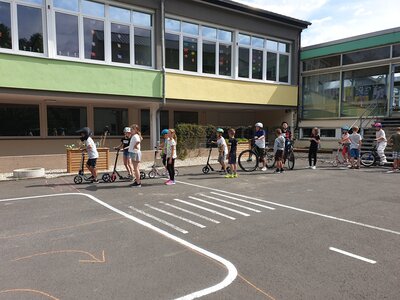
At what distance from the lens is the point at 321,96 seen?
799 inches

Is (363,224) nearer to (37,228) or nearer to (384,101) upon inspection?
(37,228)

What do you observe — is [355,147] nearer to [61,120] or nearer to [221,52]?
[221,52]

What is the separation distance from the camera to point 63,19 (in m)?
12.6

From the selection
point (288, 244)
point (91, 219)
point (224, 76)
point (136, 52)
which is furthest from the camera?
point (224, 76)

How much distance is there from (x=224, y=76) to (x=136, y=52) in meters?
4.84

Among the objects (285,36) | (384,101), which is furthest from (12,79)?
(384,101)

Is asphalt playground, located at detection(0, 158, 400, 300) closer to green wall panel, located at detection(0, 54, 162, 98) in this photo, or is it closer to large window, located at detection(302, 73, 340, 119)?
green wall panel, located at detection(0, 54, 162, 98)

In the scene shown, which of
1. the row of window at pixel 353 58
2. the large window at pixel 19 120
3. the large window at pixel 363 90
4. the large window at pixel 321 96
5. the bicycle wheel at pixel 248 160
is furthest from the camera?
the large window at pixel 321 96

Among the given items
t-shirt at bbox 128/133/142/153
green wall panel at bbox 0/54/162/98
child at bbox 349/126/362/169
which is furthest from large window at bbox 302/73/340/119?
t-shirt at bbox 128/133/142/153

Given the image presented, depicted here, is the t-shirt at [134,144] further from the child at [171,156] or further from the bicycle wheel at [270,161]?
the bicycle wheel at [270,161]

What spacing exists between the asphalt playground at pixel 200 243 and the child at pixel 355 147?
4.71 metres

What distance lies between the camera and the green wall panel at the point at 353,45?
17047 millimetres

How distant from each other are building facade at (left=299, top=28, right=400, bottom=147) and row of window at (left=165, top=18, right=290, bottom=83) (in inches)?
77.6

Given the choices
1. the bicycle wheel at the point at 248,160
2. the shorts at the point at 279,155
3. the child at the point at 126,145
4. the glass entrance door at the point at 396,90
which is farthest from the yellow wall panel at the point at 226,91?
the shorts at the point at 279,155
